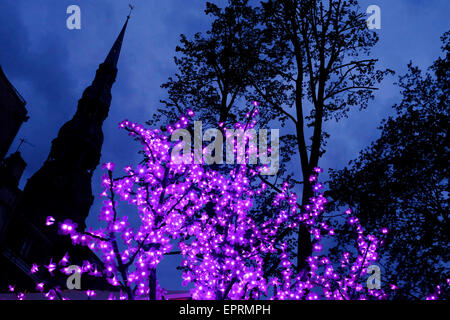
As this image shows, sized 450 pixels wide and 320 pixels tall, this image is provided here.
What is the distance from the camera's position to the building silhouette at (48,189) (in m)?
17.7

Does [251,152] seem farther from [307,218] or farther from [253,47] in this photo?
[253,47]

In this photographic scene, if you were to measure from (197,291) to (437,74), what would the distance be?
10424mm

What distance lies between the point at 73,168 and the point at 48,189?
3.75m

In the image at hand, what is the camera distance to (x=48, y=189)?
34.1m

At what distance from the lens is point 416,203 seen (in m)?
10.2
